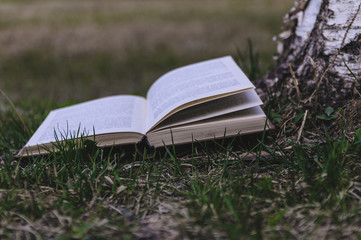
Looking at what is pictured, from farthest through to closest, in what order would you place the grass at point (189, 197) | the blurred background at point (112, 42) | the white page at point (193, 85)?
the blurred background at point (112, 42) → the white page at point (193, 85) → the grass at point (189, 197)

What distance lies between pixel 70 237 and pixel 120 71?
17.4ft

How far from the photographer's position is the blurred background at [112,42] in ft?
18.9

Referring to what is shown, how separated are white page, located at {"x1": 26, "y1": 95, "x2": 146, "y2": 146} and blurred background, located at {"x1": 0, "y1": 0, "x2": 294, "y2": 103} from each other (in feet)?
10.1

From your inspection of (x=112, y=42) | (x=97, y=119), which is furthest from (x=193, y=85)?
(x=112, y=42)

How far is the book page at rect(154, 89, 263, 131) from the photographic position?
5.04ft

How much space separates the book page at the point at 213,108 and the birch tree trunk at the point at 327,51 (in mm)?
319

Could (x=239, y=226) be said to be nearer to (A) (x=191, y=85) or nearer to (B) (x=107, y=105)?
(A) (x=191, y=85)

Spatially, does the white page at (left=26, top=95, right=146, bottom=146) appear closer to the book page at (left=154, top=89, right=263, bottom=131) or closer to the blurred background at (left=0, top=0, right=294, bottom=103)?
the book page at (left=154, top=89, right=263, bottom=131)

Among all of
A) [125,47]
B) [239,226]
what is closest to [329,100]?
[239,226]

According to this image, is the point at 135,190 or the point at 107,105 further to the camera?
the point at 107,105

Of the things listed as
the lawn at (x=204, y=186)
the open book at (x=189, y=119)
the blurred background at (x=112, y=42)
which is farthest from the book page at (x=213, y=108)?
the blurred background at (x=112, y=42)

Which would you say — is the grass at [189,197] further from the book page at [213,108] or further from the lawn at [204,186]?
the book page at [213,108]

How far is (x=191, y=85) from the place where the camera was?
1671 mm

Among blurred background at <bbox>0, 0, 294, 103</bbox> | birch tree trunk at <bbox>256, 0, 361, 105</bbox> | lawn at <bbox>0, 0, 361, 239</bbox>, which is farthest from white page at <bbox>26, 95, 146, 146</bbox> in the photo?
blurred background at <bbox>0, 0, 294, 103</bbox>
